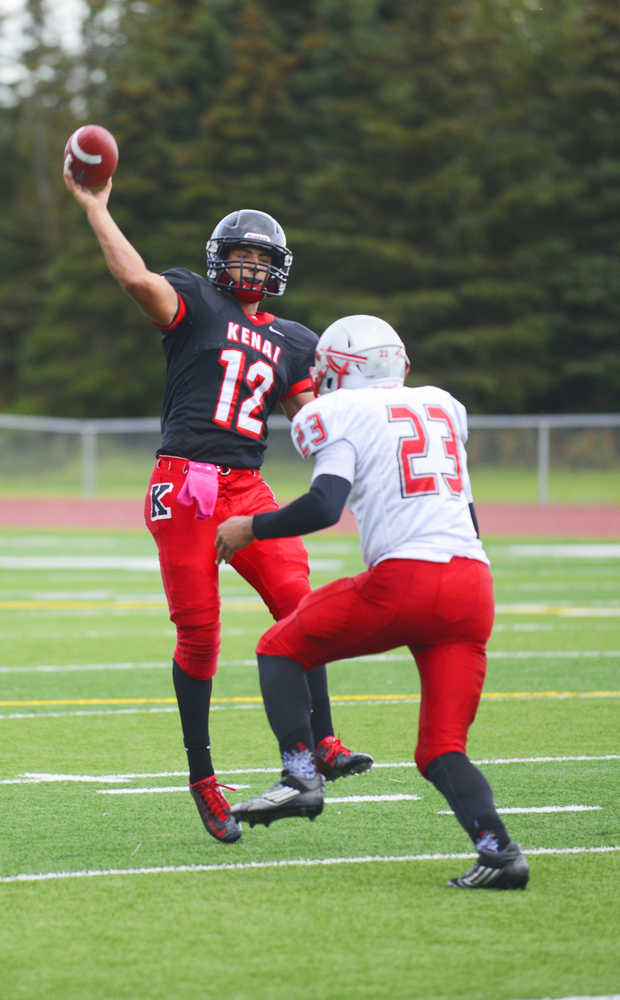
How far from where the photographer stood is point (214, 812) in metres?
5.07

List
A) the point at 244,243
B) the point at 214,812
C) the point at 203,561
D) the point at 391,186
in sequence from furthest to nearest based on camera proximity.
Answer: the point at 391,186, the point at 244,243, the point at 203,561, the point at 214,812

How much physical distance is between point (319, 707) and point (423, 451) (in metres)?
1.28

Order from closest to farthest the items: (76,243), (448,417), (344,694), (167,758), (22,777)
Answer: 1. (448,417)
2. (22,777)
3. (167,758)
4. (344,694)
5. (76,243)

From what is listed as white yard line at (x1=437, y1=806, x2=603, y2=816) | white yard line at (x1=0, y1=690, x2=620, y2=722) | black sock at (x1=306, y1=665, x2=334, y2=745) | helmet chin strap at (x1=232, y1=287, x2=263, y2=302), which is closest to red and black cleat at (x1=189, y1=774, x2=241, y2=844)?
black sock at (x1=306, y1=665, x2=334, y2=745)

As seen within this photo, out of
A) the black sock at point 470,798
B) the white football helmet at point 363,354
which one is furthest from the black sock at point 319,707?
the white football helmet at point 363,354

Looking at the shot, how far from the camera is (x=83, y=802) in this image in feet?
18.3

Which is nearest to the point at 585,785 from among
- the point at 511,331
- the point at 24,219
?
the point at 511,331

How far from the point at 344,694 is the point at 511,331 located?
32438 millimetres

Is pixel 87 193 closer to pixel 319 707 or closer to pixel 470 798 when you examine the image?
pixel 319 707

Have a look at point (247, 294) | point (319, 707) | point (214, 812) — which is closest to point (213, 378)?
point (247, 294)

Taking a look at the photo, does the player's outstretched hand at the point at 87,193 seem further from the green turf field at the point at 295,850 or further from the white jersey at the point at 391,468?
the green turf field at the point at 295,850

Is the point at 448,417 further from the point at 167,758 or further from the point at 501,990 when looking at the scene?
the point at 167,758

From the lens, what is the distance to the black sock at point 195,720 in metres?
5.17

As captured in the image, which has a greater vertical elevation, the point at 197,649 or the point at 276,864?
the point at 197,649
